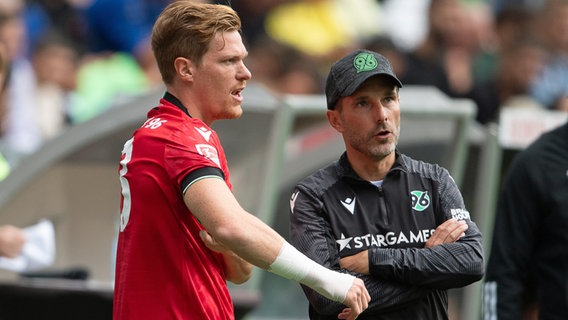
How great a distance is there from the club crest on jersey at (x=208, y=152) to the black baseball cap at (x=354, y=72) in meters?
0.71

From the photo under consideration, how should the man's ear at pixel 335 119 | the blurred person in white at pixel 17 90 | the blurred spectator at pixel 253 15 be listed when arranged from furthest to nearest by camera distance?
1. the blurred spectator at pixel 253 15
2. the blurred person in white at pixel 17 90
3. the man's ear at pixel 335 119

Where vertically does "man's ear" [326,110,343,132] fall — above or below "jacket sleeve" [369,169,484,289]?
above

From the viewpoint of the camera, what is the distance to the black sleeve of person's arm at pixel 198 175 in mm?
4535

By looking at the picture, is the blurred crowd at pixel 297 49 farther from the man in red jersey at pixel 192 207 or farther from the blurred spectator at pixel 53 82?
the man in red jersey at pixel 192 207

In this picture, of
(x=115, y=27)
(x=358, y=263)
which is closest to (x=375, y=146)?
(x=358, y=263)

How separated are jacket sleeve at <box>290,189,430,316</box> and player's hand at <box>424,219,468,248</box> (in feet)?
0.65

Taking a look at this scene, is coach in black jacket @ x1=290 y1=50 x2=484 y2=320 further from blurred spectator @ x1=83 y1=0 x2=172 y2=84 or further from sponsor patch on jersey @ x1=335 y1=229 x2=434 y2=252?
blurred spectator @ x1=83 y1=0 x2=172 y2=84

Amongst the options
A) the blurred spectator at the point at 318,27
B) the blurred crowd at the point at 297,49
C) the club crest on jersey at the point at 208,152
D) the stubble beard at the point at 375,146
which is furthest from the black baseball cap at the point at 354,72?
the blurred spectator at the point at 318,27

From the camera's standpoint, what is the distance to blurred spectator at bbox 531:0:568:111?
40.3ft

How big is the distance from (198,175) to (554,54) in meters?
8.80

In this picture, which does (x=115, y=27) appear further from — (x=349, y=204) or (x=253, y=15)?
(x=349, y=204)

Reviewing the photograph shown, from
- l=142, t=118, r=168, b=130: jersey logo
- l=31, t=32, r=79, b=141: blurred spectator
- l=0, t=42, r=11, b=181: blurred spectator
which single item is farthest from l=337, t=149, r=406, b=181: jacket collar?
l=31, t=32, r=79, b=141: blurred spectator

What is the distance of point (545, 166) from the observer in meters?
6.23

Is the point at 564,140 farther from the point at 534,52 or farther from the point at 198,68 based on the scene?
the point at 534,52
